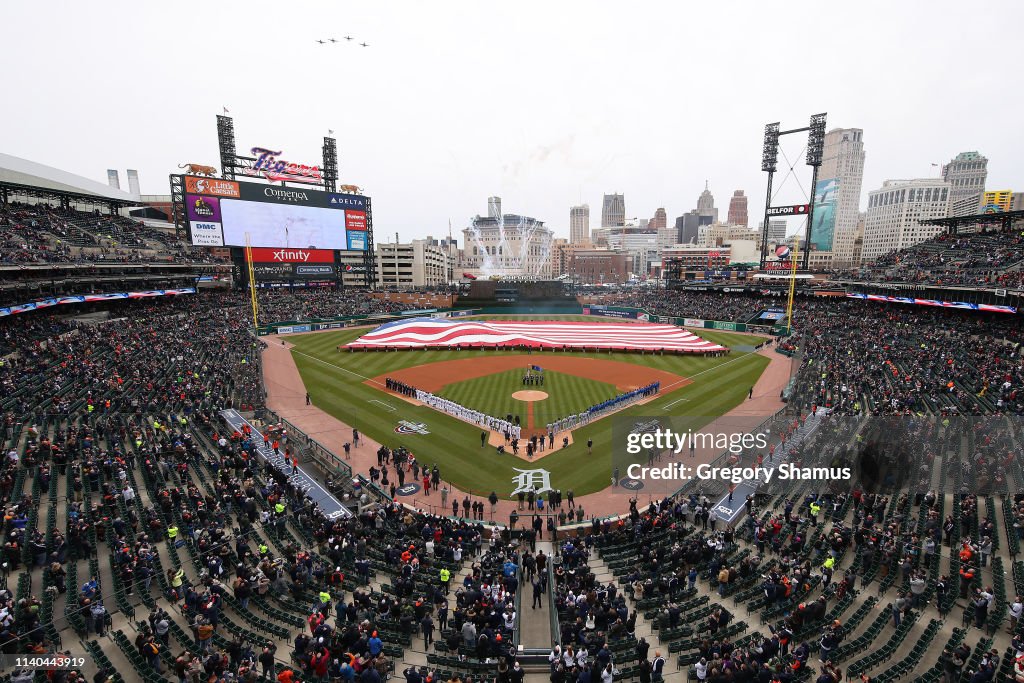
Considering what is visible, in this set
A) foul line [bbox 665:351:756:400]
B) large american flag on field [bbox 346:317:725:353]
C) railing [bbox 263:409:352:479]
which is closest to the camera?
railing [bbox 263:409:352:479]

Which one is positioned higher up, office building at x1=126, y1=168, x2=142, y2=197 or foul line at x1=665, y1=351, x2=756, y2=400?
office building at x1=126, y1=168, x2=142, y2=197

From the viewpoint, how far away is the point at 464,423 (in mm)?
28828

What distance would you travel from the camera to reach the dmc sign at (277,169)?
7631 cm

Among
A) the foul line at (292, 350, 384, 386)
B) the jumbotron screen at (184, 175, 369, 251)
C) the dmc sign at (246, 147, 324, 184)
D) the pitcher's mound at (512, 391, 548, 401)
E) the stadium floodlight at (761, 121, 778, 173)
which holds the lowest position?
the pitcher's mound at (512, 391, 548, 401)

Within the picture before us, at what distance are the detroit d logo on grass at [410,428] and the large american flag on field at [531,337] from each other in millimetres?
20799

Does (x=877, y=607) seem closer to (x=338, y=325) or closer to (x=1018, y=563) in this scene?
(x=1018, y=563)

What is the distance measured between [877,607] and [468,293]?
253ft

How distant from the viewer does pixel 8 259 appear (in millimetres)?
39531

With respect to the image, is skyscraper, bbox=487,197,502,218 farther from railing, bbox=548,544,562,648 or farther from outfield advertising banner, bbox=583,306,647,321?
railing, bbox=548,544,562,648

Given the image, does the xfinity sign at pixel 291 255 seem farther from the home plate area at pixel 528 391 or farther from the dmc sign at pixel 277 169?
the home plate area at pixel 528 391

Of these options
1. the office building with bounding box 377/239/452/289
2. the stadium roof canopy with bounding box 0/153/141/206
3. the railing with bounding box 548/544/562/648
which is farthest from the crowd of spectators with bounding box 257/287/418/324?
the railing with bounding box 548/544/562/648

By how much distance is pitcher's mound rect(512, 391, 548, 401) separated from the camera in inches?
1336

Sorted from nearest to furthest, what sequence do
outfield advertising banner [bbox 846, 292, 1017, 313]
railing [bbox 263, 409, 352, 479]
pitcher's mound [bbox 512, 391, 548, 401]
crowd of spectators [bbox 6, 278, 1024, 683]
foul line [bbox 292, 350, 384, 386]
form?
crowd of spectators [bbox 6, 278, 1024, 683] < railing [bbox 263, 409, 352, 479] < pitcher's mound [bbox 512, 391, 548, 401] < foul line [bbox 292, 350, 384, 386] < outfield advertising banner [bbox 846, 292, 1017, 313]

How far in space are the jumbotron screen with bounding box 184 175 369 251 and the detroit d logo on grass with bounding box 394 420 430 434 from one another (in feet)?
169
